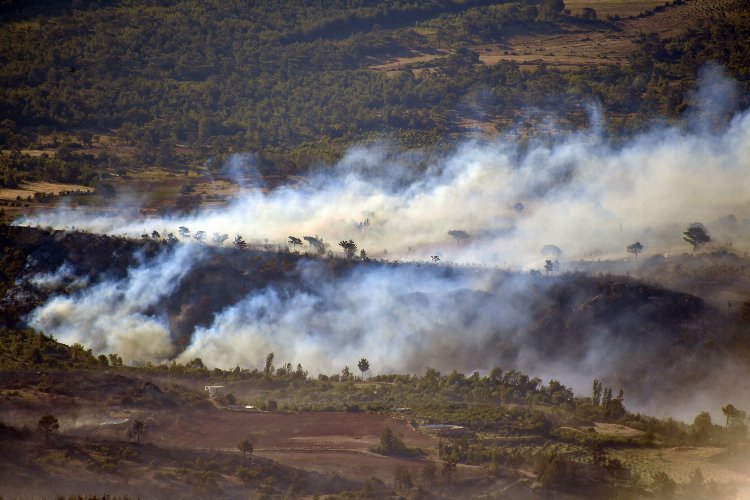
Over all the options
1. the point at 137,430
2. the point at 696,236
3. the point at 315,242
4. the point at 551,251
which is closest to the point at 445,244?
the point at 551,251

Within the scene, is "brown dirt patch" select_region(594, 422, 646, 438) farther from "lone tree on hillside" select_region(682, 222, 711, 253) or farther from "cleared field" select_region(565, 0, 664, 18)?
"cleared field" select_region(565, 0, 664, 18)

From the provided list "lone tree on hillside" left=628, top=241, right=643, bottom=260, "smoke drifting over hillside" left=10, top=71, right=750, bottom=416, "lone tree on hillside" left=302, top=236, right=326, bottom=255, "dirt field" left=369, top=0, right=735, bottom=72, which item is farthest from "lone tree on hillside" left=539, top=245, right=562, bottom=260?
"dirt field" left=369, top=0, right=735, bottom=72

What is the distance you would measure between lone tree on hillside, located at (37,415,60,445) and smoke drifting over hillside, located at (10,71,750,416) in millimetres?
23745

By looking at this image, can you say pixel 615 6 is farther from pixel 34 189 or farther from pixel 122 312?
pixel 122 312

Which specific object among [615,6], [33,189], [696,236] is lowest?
[696,236]

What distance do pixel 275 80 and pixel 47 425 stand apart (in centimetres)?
11837

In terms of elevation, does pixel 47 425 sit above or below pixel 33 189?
below

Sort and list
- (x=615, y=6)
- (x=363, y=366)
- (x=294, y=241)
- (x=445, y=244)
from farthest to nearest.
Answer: (x=615, y=6) → (x=445, y=244) → (x=294, y=241) → (x=363, y=366)

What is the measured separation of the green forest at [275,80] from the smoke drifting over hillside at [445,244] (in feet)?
43.8

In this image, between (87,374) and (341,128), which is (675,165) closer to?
(341,128)

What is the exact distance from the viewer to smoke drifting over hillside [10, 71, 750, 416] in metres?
87.8

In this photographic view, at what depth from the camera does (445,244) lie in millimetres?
109562

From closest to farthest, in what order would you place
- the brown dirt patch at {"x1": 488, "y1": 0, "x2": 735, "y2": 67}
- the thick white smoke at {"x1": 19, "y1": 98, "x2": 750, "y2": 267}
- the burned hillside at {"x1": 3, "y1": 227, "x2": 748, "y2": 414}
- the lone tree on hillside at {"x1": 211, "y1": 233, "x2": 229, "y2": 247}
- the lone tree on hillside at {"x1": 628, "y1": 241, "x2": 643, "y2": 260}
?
the burned hillside at {"x1": 3, "y1": 227, "x2": 748, "y2": 414} → the lone tree on hillside at {"x1": 628, "y1": 241, "x2": 643, "y2": 260} → the lone tree on hillside at {"x1": 211, "y1": 233, "x2": 229, "y2": 247} → the thick white smoke at {"x1": 19, "y1": 98, "x2": 750, "y2": 267} → the brown dirt patch at {"x1": 488, "y1": 0, "x2": 735, "y2": 67}

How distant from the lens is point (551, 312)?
90.1 m
